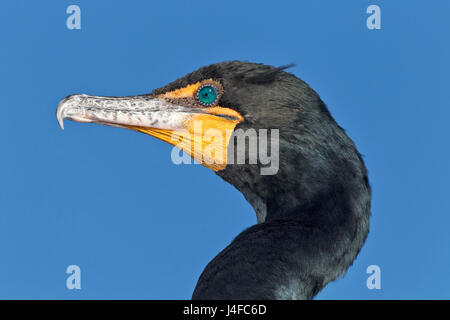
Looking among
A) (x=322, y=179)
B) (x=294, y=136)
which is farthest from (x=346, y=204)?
(x=294, y=136)

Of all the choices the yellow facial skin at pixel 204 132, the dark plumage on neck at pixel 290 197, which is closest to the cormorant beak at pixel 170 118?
the yellow facial skin at pixel 204 132

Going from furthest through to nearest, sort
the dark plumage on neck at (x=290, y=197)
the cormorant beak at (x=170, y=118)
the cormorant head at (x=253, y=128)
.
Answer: the cormorant beak at (x=170, y=118) < the cormorant head at (x=253, y=128) < the dark plumage on neck at (x=290, y=197)

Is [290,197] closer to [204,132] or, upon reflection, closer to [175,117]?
[204,132]

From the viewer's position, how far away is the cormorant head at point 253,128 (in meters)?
4.87

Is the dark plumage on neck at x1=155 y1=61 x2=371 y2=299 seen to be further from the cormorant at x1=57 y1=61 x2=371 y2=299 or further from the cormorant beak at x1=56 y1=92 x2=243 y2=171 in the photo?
the cormorant beak at x1=56 y1=92 x2=243 y2=171

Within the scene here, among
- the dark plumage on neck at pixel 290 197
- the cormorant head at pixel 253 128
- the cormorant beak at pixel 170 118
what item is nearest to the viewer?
the dark plumage on neck at pixel 290 197

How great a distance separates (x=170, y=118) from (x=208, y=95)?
340 millimetres

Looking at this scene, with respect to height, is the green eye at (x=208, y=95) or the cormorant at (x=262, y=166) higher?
the green eye at (x=208, y=95)

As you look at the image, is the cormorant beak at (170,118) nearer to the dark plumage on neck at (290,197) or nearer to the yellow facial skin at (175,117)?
the yellow facial skin at (175,117)

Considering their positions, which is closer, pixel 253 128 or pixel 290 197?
pixel 290 197

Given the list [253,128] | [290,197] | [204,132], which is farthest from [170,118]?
[290,197]

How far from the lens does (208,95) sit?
204 inches
